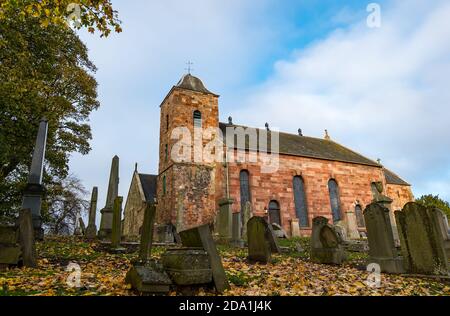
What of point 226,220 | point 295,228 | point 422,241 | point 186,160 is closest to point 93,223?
point 226,220

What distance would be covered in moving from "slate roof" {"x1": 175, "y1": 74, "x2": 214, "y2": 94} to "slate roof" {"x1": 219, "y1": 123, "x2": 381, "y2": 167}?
13.3 ft

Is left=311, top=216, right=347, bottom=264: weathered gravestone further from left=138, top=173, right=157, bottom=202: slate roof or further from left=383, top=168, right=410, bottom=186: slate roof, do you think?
left=383, top=168, right=410, bottom=186: slate roof

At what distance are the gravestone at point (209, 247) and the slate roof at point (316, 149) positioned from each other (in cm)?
1845

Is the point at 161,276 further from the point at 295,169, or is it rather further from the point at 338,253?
the point at 295,169

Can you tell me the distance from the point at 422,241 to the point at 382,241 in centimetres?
90

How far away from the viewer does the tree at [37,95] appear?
11805 mm

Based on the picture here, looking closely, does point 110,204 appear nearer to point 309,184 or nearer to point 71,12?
point 71,12

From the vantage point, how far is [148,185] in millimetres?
30906

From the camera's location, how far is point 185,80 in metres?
25.5

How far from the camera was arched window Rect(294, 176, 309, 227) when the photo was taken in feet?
78.5
